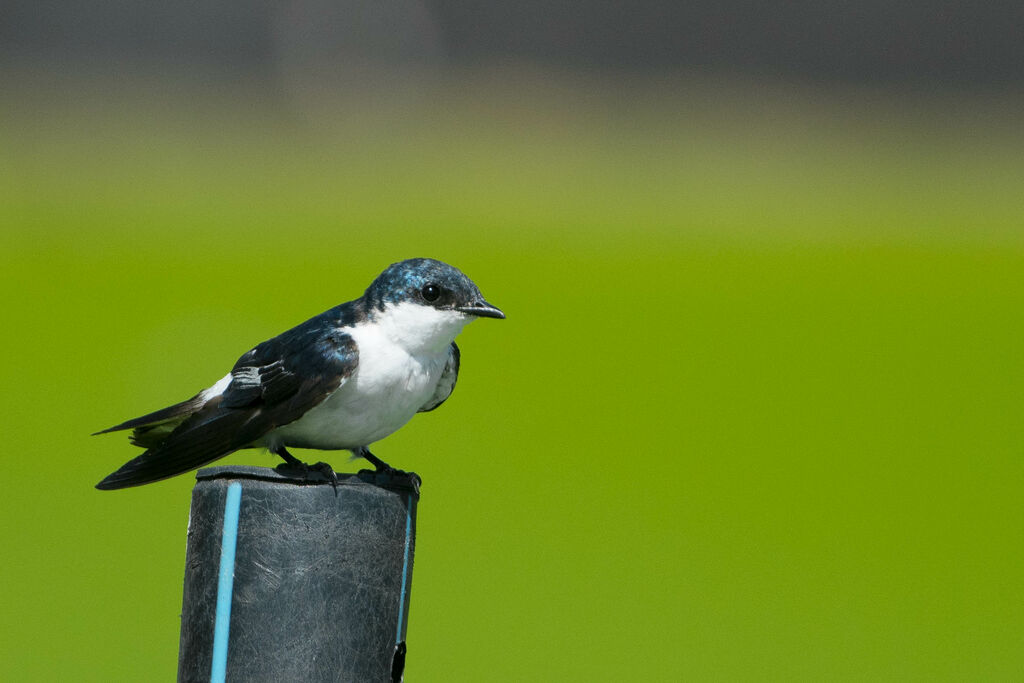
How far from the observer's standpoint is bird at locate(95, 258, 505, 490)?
261cm

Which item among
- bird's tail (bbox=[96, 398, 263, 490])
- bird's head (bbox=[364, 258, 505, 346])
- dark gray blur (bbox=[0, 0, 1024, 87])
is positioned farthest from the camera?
dark gray blur (bbox=[0, 0, 1024, 87])

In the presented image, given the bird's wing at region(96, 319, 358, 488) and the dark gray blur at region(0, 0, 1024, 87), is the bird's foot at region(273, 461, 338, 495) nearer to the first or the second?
the bird's wing at region(96, 319, 358, 488)

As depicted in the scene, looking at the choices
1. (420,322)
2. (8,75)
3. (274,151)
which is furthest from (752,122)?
(420,322)

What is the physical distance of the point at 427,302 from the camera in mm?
2773

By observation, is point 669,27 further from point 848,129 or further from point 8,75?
point 8,75

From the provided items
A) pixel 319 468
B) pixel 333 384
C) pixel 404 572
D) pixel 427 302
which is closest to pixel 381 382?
pixel 333 384

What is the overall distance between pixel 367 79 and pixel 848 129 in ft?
14.8

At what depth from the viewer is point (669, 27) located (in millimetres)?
12086

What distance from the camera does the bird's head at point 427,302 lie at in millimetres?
2746

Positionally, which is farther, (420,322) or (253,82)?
(253,82)

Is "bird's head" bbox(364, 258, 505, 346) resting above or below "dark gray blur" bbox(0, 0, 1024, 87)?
below

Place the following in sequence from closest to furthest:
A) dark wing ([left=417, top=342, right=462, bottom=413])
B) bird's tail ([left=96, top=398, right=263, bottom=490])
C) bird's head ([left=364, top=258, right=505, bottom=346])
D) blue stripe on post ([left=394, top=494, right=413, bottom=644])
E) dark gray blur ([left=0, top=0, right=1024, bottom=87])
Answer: blue stripe on post ([left=394, top=494, right=413, bottom=644]) < bird's tail ([left=96, top=398, right=263, bottom=490]) < bird's head ([left=364, top=258, right=505, bottom=346]) < dark wing ([left=417, top=342, right=462, bottom=413]) < dark gray blur ([left=0, top=0, right=1024, bottom=87])

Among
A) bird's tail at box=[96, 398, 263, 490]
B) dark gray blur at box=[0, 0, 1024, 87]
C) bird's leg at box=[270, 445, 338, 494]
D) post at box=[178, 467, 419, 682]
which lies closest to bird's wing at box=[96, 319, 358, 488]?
bird's tail at box=[96, 398, 263, 490]

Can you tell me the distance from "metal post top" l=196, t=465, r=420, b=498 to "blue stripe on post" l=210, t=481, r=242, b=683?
0.03 m
